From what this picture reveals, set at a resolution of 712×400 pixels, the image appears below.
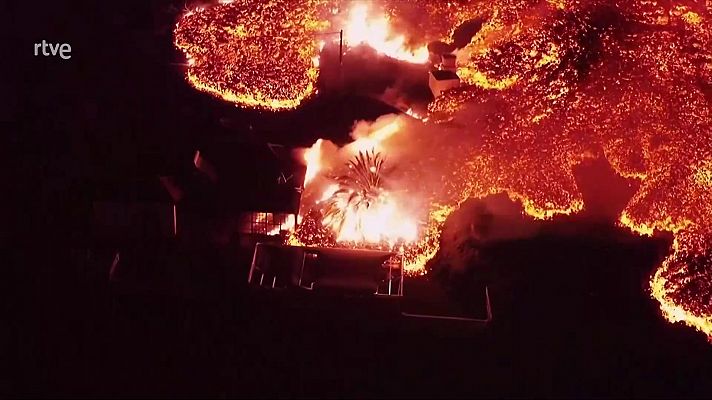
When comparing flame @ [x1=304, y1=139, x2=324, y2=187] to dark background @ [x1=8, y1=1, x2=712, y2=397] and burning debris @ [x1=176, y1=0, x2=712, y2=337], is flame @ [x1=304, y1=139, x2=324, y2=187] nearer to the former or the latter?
burning debris @ [x1=176, y1=0, x2=712, y2=337]

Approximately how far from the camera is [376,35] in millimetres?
12227

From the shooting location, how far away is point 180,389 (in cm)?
784

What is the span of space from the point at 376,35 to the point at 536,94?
318 centimetres

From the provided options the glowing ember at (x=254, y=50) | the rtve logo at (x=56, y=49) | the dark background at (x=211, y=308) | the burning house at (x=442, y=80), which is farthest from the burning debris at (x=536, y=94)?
the rtve logo at (x=56, y=49)

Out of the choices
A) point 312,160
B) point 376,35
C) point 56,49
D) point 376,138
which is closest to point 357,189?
point 312,160

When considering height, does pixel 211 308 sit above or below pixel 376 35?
below

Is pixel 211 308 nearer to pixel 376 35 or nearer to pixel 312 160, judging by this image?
pixel 312 160

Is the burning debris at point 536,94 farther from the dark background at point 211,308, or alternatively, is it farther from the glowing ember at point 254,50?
the dark background at point 211,308

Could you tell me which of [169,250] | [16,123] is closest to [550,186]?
[169,250]

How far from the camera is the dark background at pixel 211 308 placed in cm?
808

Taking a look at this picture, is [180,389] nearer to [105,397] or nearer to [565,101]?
[105,397]

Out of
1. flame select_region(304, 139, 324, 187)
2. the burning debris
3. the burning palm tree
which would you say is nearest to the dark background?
flame select_region(304, 139, 324, 187)

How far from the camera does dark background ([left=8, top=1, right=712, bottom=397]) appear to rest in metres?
8.08

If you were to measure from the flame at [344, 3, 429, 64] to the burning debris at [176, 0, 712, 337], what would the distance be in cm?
4
